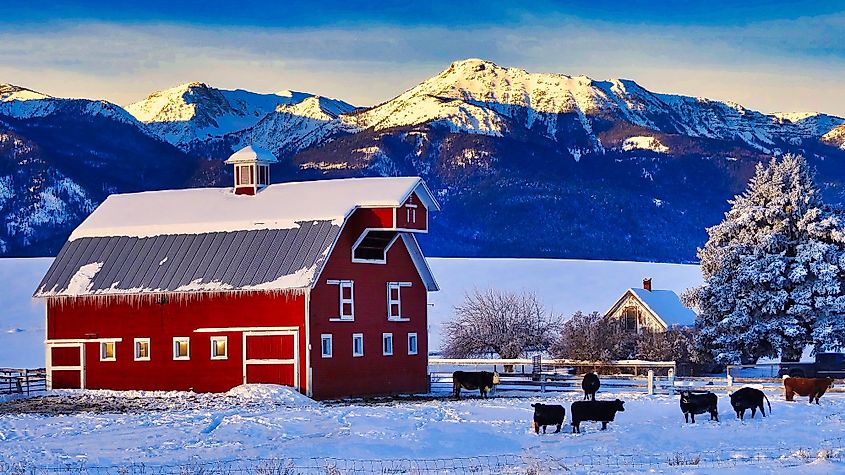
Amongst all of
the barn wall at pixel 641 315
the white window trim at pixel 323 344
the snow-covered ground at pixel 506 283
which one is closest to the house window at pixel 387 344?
the white window trim at pixel 323 344

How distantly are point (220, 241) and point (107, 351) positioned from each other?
5.62m

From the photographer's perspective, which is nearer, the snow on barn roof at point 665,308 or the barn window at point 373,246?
the barn window at point 373,246

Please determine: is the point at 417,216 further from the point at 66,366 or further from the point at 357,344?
the point at 66,366

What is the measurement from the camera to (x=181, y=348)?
1897 inches

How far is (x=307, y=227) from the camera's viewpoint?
47.6 metres

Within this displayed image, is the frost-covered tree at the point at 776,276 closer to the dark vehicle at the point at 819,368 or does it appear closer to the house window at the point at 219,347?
the dark vehicle at the point at 819,368

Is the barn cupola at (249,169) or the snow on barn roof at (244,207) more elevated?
the barn cupola at (249,169)

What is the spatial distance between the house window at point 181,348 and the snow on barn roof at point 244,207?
4123 mm

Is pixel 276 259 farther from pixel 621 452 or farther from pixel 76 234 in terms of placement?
pixel 621 452

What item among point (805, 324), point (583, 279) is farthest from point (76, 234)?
point (583, 279)

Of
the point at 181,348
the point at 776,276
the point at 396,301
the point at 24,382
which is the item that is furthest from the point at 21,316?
the point at 776,276

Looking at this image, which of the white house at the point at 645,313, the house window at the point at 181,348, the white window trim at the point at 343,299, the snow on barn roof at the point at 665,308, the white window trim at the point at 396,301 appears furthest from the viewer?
the snow on barn roof at the point at 665,308

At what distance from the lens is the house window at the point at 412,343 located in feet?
166

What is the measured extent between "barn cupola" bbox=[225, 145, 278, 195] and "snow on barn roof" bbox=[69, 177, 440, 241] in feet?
1.37
